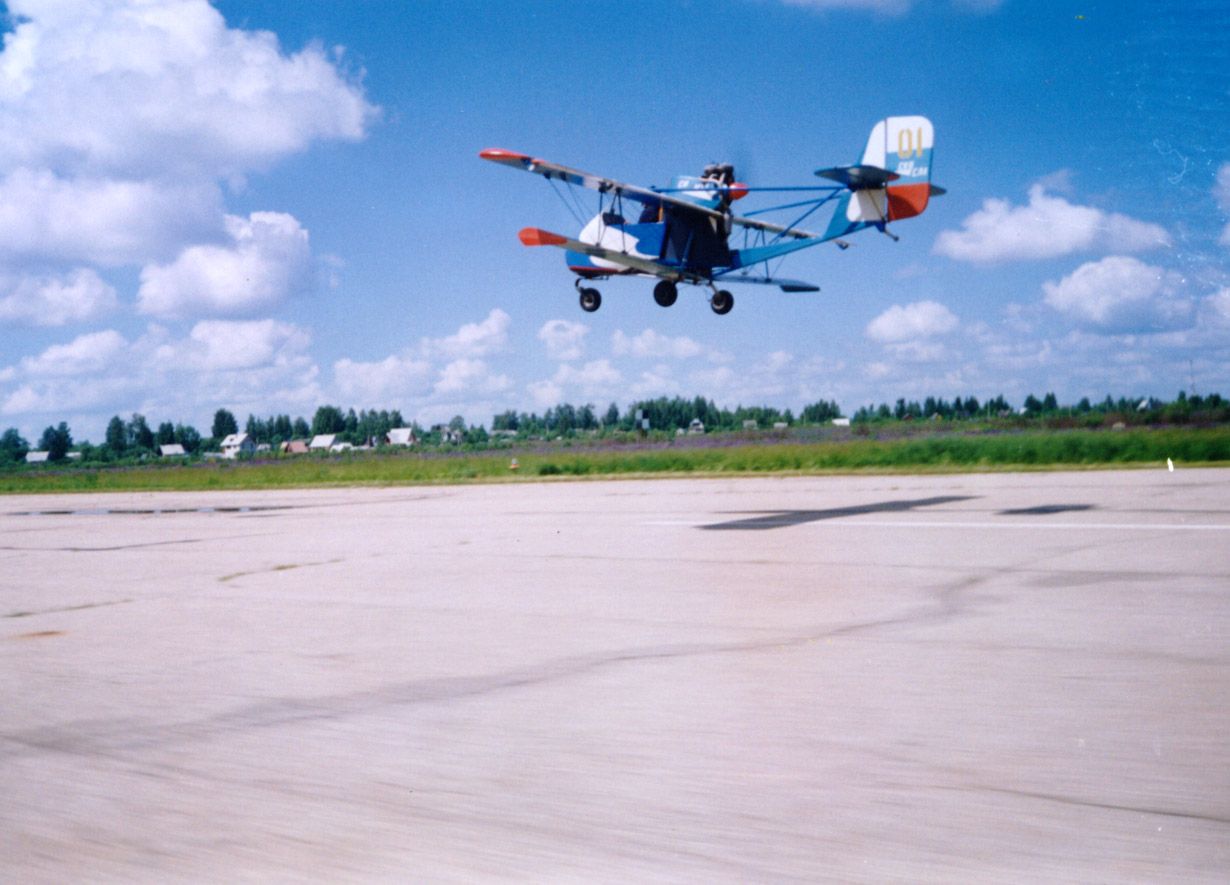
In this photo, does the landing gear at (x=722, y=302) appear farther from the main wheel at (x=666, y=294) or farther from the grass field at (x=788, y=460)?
the grass field at (x=788, y=460)

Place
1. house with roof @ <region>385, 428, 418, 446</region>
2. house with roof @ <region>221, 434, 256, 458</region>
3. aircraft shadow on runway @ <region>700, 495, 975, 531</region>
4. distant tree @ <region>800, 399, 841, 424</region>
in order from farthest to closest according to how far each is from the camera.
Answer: house with roof @ <region>221, 434, 256, 458</region>, house with roof @ <region>385, 428, 418, 446</region>, distant tree @ <region>800, 399, 841, 424</region>, aircraft shadow on runway @ <region>700, 495, 975, 531</region>

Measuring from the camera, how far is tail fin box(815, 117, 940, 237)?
22.0 meters

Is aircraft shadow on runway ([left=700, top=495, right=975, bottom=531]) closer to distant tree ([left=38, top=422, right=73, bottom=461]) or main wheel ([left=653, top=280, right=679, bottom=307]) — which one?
main wheel ([left=653, top=280, right=679, bottom=307])

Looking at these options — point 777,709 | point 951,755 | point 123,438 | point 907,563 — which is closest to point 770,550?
point 907,563

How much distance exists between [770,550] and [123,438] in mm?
90814

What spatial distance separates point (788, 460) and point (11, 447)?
6091cm

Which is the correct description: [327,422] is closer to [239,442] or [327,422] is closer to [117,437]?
[239,442]

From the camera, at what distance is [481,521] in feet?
47.8

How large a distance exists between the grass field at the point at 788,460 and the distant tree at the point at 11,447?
26280mm

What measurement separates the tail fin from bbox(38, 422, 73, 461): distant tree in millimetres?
66085

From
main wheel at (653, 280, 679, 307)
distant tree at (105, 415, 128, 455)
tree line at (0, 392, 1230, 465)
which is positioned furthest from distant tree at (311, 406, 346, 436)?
main wheel at (653, 280, 679, 307)

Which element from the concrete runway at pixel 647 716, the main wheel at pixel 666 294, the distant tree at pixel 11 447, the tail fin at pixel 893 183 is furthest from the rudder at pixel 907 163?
the distant tree at pixel 11 447

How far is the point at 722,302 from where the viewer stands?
23.1 m

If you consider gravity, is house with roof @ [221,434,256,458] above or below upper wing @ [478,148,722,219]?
below
